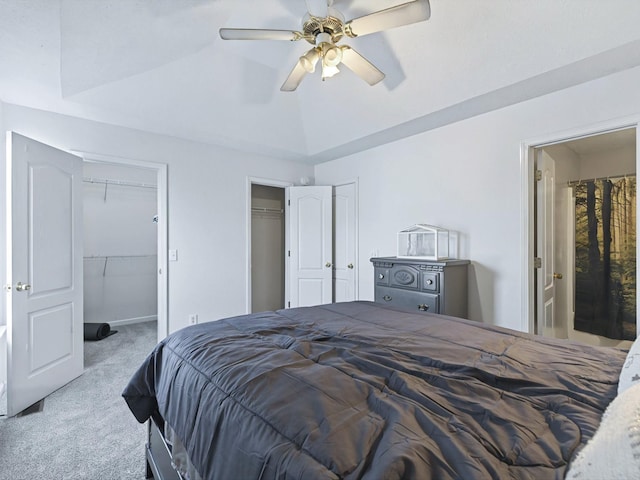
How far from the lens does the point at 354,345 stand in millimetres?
1358

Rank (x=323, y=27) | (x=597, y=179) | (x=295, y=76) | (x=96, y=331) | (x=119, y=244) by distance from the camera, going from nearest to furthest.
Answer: (x=323, y=27) → (x=295, y=76) → (x=597, y=179) → (x=96, y=331) → (x=119, y=244)

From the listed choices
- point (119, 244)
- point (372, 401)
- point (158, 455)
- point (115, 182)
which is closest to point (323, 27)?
point (372, 401)

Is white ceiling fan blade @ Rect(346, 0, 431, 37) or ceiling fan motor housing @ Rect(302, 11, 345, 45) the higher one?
ceiling fan motor housing @ Rect(302, 11, 345, 45)

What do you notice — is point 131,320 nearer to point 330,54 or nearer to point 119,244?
point 119,244

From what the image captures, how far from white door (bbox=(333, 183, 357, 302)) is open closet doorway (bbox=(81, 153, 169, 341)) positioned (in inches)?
98.7

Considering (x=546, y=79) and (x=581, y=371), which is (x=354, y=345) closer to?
(x=581, y=371)

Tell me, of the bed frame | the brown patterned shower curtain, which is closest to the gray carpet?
the bed frame

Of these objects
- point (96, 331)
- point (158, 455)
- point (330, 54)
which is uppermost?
point (330, 54)

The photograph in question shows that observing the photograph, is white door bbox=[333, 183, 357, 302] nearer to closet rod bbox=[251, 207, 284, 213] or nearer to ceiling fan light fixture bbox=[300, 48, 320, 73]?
closet rod bbox=[251, 207, 284, 213]

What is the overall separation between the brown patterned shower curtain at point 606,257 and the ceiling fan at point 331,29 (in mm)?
3127

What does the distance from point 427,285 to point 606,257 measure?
7.30 feet

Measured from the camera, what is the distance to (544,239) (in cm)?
283

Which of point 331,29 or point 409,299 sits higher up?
point 331,29

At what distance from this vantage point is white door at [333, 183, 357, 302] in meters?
4.28
